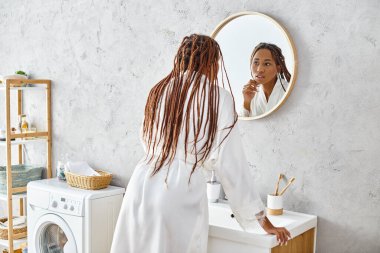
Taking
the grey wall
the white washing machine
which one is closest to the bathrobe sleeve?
the grey wall

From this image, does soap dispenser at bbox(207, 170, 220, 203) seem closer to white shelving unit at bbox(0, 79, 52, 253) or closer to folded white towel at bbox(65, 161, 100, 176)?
folded white towel at bbox(65, 161, 100, 176)

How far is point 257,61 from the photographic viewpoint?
2.76 meters

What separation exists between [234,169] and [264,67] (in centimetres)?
78

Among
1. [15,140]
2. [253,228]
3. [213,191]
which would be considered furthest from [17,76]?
[253,228]

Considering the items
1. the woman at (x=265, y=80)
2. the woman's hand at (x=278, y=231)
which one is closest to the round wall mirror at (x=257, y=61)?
the woman at (x=265, y=80)

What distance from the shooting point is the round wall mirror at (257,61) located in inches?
105

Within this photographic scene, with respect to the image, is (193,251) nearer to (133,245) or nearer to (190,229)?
(190,229)

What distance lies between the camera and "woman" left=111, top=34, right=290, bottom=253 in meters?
2.18

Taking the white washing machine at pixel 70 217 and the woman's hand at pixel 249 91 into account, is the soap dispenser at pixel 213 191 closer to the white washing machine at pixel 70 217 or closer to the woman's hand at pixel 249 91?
the woman's hand at pixel 249 91

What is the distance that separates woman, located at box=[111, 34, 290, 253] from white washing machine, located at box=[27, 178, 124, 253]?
0.91 meters

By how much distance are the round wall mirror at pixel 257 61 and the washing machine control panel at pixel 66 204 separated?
3.79 feet

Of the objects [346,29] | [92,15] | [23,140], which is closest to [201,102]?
[346,29]

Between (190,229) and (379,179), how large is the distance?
96 cm

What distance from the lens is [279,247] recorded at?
230 centimetres
